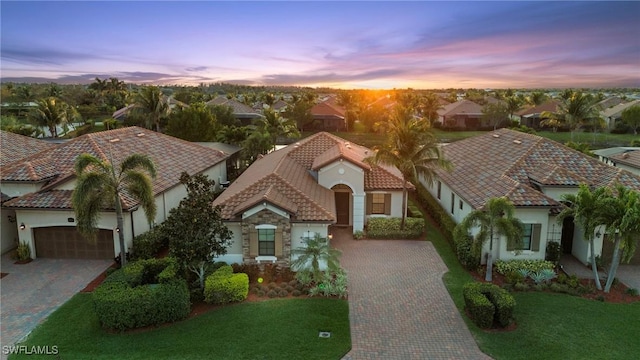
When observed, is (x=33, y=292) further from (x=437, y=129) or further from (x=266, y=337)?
(x=437, y=129)

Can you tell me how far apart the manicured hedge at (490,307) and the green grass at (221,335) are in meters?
4.58

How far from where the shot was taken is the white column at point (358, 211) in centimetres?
2575

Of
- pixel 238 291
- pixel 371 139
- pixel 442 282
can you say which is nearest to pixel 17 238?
pixel 238 291

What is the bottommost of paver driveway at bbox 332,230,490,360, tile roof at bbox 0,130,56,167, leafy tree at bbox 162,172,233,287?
paver driveway at bbox 332,230,490,360

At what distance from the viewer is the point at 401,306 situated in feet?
58.4

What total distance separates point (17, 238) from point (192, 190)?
12.5 metres

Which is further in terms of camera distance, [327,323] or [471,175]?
[471,175]

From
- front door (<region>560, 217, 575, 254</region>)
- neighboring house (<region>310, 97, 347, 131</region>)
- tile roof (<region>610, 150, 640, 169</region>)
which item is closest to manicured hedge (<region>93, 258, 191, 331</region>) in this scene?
front door (<region>560, 217, 575, 254</region>)

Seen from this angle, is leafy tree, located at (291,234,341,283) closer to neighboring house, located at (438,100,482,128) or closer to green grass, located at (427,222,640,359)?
green grass, located at (427,222,640,359)

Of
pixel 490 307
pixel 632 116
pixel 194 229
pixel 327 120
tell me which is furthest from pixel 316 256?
pixel 632 116

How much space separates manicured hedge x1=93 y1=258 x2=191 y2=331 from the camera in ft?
51.6

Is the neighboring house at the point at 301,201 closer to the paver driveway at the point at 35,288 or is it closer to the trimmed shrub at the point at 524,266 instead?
the paver driveway at the point at 35,288

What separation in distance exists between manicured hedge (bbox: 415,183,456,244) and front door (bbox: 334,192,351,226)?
549cm

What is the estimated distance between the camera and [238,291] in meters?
17.8
